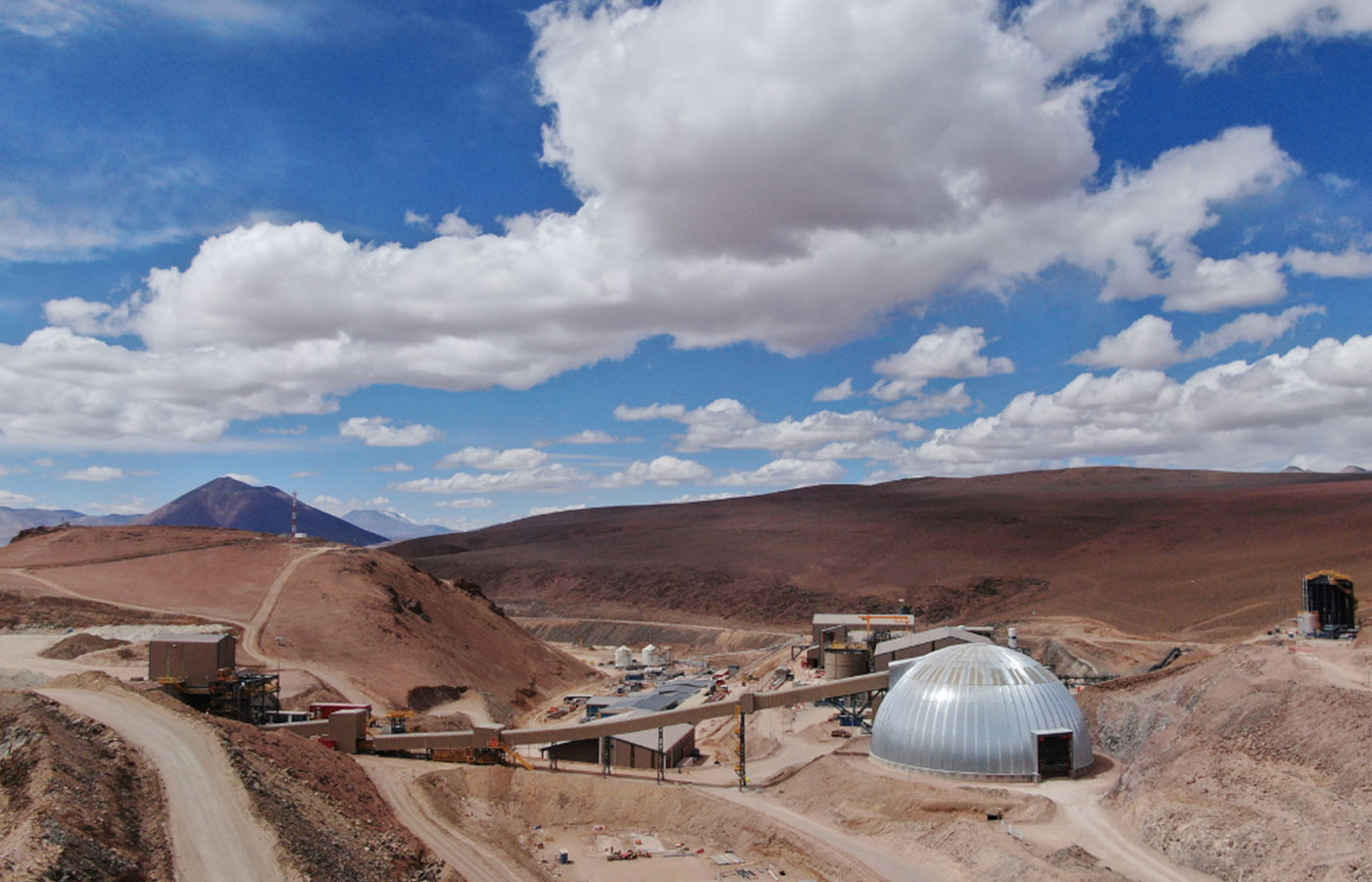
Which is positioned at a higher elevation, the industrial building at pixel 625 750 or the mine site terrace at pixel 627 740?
the mine site terrace at pixel 627 740

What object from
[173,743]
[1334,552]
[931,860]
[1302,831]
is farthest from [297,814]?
[1334,552]

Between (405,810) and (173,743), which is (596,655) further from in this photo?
(173,743)

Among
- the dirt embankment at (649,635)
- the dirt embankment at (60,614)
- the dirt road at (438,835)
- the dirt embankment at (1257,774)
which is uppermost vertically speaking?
the dirt embankment at (60,614)

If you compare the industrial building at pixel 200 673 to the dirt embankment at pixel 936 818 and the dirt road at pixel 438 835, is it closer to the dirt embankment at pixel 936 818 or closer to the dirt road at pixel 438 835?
the dirt road at pixel 438 835

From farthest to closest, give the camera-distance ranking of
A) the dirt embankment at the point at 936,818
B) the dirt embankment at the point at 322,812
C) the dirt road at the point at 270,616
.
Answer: the dirt road at the point at 270,616
the dirt embankment at the point at 936,818
the dirt embankment at the point at 322,812

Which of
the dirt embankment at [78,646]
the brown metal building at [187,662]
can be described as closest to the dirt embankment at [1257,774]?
the brown metal building at [187,662]

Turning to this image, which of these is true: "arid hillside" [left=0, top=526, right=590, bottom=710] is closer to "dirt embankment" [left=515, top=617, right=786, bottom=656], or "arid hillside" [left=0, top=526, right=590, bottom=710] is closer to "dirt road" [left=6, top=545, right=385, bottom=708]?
"dirt road" [left=6, top=545, right=385, bottom=708]

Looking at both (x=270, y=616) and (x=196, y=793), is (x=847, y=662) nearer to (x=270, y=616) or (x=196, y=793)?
(x=270, y=616)
